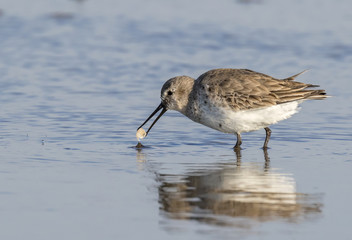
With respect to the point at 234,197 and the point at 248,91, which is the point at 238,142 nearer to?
the point at 248,91

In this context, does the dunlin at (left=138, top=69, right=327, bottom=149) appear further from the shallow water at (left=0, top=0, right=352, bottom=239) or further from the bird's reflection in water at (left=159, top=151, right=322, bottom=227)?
the bird's reflection in water at (left=159, top=151, right=322, bottom=227)

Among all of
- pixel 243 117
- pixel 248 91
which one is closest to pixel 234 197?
pixel 243 117

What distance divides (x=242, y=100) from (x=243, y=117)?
25 centimetres

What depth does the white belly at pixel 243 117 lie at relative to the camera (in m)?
11.3

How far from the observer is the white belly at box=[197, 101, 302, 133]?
11.3 m

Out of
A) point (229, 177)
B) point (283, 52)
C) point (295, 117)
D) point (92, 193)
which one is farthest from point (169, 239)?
point (283, 52)

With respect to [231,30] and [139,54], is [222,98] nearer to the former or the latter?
[139,54]

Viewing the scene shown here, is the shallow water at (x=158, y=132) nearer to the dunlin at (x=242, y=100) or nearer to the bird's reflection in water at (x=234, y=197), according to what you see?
the bird's reflection in water at (x=234, y=197)

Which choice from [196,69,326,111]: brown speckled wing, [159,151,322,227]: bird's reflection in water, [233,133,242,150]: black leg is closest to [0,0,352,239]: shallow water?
[159,151,322,227]: bird's reflection in water

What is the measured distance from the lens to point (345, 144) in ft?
37.9

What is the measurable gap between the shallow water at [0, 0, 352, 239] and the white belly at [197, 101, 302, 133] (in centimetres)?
40

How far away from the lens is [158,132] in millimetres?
12602

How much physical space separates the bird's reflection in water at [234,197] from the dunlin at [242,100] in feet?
4.17

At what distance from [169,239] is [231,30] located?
15.3m
